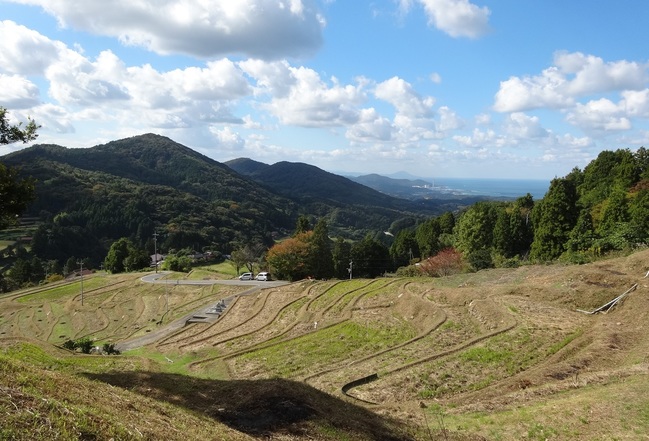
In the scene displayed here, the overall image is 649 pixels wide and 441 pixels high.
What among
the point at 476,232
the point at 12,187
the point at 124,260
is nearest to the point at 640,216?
the point at 476,232

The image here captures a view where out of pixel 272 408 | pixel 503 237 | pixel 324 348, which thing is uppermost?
pixel 503 237

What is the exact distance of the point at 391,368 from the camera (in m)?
18.0

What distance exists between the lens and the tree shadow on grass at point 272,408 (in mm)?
10398

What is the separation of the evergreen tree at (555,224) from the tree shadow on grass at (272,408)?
138 feet

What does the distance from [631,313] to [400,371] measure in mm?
12676

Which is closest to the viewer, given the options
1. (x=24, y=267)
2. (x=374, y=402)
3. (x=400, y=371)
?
(x=374, y=402)

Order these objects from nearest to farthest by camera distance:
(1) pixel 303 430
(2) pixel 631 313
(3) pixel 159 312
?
(1) pixel 303 430 < (2) pixel 631 313 < (3) pixel 159 312

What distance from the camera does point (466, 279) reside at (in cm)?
3412

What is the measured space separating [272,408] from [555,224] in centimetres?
4579

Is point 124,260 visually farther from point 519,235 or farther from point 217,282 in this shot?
point 519,235

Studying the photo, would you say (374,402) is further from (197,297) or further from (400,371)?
(197,297)

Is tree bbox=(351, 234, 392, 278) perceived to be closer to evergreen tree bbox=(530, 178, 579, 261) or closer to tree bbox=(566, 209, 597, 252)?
evergreen tree bbox=(530, 178, 579, 261)

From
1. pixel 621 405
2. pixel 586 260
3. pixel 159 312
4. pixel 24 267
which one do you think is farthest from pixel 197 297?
pixel 24 267

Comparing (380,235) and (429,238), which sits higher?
(429,238)
